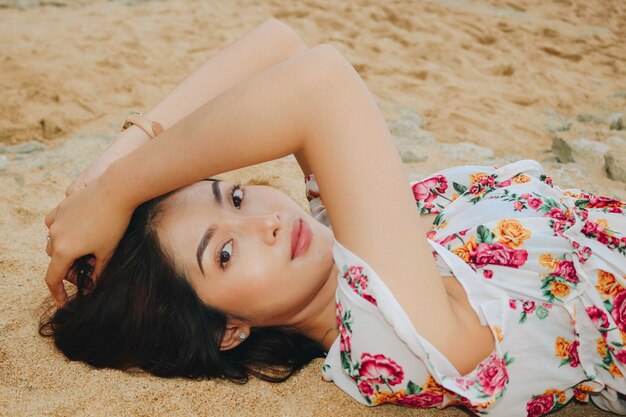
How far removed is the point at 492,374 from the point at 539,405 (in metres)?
→ 0.26

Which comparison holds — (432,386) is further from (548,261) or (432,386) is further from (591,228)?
(591,228)

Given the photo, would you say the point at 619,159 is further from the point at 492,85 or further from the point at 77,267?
the point at 77,267

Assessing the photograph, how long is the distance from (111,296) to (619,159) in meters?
2.60

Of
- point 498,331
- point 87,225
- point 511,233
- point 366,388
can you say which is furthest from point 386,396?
point 87,225

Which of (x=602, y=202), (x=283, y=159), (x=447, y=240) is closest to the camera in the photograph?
(x=447, y=240)

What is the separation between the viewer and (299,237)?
5.82ft

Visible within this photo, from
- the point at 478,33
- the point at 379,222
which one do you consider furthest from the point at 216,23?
the point at 379,222

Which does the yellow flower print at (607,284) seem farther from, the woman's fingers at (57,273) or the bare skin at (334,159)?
the woman's fingers at (57,273)

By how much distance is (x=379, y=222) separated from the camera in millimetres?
1476

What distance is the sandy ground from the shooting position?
1804 millimetres

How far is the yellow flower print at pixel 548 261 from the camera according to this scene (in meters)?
1.64

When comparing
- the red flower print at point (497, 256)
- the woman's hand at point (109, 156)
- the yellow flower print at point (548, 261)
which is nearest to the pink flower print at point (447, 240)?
the red flower print at point (497, 256)

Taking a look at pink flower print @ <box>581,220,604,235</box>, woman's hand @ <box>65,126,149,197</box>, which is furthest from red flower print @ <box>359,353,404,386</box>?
woman's hand @ <box>65,126,149,197</box>

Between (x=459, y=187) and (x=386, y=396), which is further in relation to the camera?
(x=459, y=187)
